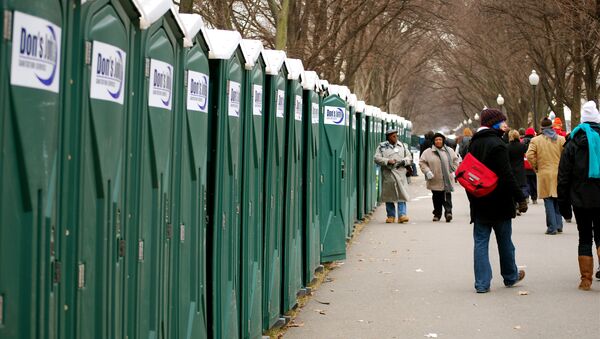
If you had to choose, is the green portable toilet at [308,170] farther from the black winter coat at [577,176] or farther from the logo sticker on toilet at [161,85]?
the logo sticker on toilet at [161,85]

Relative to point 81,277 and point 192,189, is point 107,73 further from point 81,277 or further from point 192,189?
point 192,189

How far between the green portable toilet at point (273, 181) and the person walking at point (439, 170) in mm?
10165

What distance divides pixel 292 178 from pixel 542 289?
9.36 ft

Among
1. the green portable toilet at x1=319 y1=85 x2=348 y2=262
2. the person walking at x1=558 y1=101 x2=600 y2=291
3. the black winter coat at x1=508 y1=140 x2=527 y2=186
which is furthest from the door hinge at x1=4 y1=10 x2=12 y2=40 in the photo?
the black winter coat at x1=508 y1=140 x2=527 y2=186

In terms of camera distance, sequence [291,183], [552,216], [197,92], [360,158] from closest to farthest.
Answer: [197,92], [291,183], [552,216], [360,158]

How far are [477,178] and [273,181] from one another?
253 centimetres

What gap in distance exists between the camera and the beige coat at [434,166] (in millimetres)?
19016

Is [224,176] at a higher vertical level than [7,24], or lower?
lower

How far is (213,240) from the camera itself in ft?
21.1

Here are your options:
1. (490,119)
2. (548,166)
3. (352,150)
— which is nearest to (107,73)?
(490,119)

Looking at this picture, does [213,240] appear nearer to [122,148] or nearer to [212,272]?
[212,272]

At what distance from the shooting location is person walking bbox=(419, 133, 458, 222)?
1898 cm

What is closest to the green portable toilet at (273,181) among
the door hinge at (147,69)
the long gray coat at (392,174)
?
the door hinge at (147,69)

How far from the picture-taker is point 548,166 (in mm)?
16641
